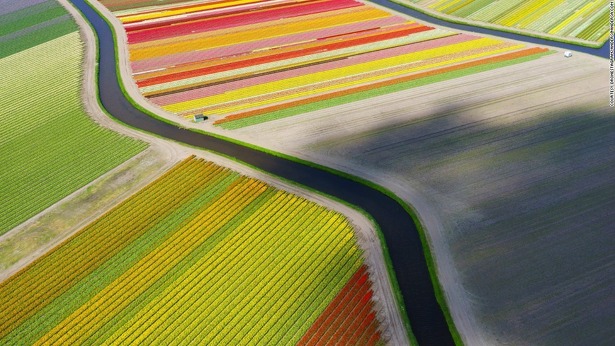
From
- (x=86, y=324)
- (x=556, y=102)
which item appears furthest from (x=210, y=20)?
(x=86, y=324)

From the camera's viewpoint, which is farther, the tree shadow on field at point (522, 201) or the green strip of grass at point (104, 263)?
the green strip of grass at point (104, 263)

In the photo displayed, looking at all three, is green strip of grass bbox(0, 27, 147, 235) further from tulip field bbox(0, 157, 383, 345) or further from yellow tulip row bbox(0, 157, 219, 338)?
tulip field bbox(0, 157, 383, 345)

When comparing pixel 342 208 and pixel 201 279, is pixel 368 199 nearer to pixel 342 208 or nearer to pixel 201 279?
pixel 342 208

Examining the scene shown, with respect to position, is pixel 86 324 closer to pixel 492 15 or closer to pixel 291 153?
pixel 291 153

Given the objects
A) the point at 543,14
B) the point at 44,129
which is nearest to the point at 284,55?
the point at 44,129

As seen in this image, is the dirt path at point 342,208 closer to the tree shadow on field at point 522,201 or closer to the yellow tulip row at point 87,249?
the yellow tulip row at point 87,249

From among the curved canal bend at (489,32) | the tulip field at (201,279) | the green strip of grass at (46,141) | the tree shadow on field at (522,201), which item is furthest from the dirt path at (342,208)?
the curved canal bend at (489,32)
